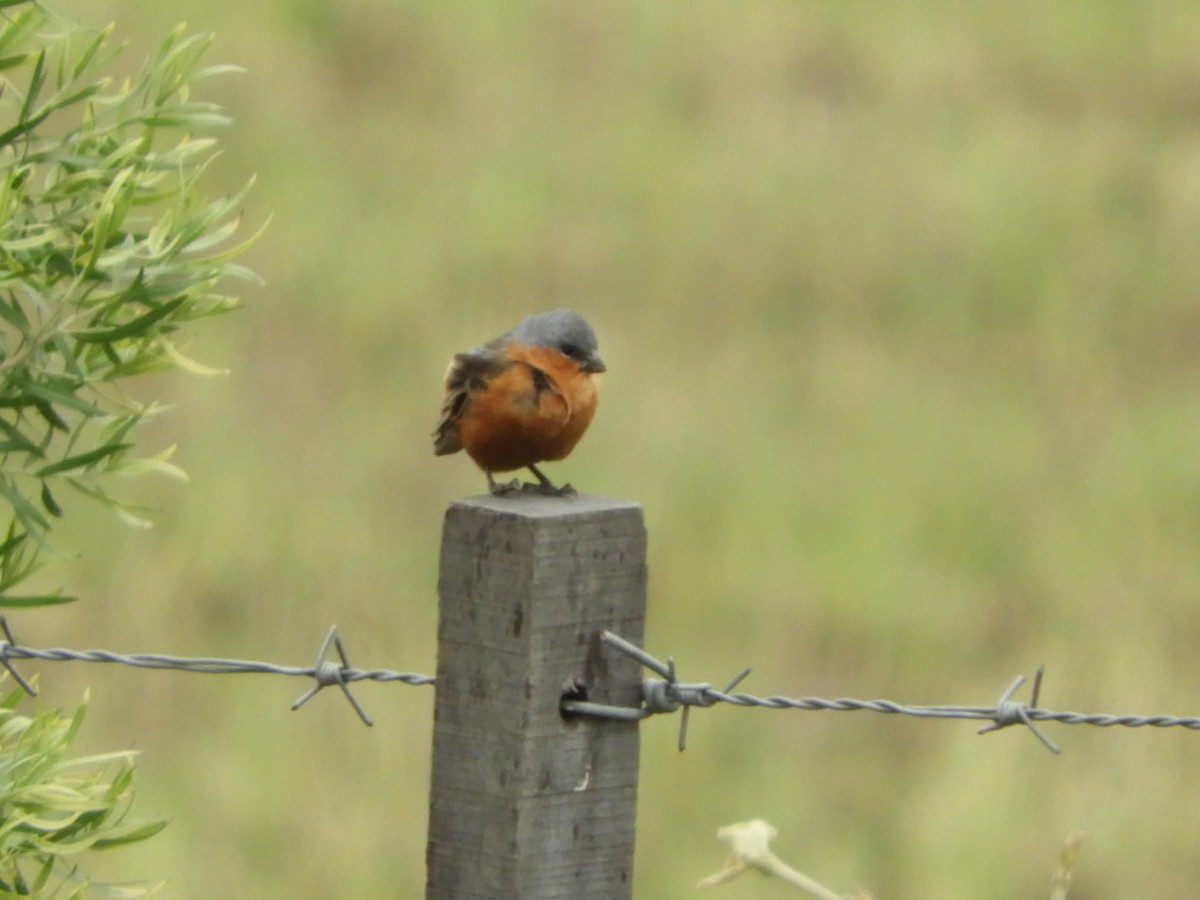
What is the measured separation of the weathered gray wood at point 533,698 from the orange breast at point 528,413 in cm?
141

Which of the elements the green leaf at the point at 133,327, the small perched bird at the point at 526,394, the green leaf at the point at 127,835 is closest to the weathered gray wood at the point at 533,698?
the green leaf at the point at 127,835

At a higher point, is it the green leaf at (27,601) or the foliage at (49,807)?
the green leaf at (27,601)

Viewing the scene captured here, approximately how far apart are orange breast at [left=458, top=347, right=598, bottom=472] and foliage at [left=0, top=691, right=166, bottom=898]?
1.38 m

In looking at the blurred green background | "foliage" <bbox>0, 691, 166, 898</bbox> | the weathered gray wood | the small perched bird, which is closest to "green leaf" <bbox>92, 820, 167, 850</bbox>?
"foliage" <bbox>0, 691, 166, 898</bbox>

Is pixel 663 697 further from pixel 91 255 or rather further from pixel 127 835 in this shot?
pixel 91 255

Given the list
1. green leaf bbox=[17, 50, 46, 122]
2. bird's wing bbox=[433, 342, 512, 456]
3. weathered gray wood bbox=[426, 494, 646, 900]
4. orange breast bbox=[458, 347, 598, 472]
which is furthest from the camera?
bird's wing bbox=[433, 342, 512, 456]

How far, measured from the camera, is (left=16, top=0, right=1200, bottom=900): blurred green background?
7.42 meters

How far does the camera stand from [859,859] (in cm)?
729

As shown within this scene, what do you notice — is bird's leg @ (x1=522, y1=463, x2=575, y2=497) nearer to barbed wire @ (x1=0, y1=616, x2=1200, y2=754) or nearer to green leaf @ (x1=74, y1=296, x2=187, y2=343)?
barbed wire @ (x1=0, y1=616, x2=1200, y2=754)

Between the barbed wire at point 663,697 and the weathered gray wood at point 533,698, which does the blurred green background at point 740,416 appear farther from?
the weathered gray wood at point 533,698

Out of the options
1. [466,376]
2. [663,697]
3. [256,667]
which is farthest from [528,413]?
[663,697]

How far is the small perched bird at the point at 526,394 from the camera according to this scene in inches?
187

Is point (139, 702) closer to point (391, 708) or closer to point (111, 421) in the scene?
point (391, 708)

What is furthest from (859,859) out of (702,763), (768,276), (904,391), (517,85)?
(517,85)
